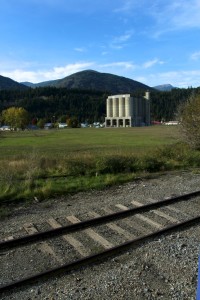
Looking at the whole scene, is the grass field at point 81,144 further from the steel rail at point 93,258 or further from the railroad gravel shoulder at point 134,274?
the railroad gravel shoulder at point 134,274

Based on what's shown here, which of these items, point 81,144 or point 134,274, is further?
point 81,144

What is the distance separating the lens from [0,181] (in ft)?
50.9

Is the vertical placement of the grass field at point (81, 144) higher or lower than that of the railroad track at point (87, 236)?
lower

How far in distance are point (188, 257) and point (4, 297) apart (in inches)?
144

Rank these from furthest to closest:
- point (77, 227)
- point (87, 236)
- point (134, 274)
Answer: point (77, 227) < point (87, 236) < point (134, 274)

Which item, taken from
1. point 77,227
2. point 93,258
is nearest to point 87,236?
point 77,227

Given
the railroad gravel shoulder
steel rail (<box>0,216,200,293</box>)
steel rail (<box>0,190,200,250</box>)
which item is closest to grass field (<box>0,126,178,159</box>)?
steel rail (<box>0,190,200,250</box>)

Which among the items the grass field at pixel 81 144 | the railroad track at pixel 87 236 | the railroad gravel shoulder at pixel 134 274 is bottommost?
the grass field at pixel 81 144

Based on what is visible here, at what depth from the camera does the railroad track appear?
7.32 metres

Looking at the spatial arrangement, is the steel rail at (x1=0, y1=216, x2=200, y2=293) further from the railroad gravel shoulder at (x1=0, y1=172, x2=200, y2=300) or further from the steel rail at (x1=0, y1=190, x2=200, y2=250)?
the steel rail at (x1=0, y1=190, x2=200, y2=250)

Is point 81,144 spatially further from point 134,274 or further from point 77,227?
point 134,274

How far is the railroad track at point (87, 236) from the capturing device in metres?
7.32

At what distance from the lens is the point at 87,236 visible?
8977 millimetres

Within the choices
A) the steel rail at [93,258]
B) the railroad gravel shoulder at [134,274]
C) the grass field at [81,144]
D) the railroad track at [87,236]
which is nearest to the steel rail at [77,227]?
the railroad track at [87,236]
